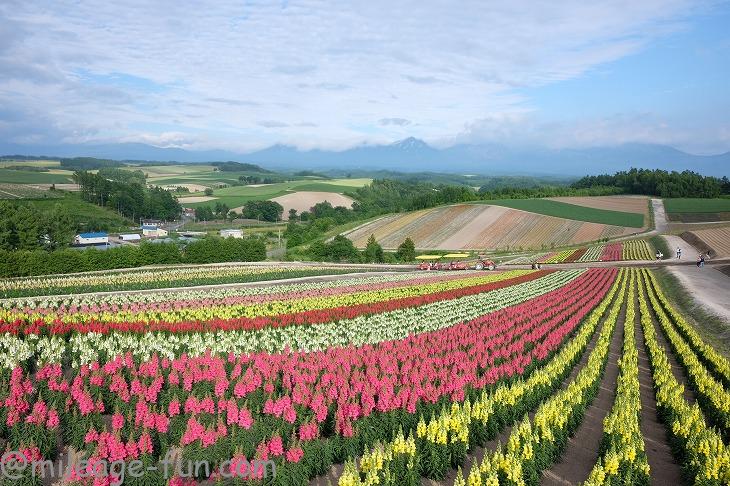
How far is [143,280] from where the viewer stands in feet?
132

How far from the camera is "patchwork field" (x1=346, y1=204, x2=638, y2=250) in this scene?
80.8m

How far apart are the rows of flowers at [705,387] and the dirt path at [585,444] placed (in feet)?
7.37

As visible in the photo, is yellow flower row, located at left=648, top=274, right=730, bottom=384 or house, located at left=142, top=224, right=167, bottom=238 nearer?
yellow flower row, located at left=648, top=274, right=730, bottom=384

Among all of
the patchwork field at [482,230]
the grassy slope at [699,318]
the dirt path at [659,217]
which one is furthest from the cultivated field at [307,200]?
the grassy slope at [699,318]

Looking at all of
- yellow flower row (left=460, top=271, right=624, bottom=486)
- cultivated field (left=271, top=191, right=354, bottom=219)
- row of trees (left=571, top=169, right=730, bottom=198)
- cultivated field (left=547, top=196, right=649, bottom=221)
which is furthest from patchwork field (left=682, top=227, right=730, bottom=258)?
cultivated field (left=271, top=191, right=354, bottom=219)

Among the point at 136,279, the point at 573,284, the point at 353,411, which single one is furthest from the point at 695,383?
the point at 136,279

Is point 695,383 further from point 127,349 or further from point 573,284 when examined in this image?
point 573,284

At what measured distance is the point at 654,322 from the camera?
2706 cm

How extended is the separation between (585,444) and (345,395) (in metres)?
5.73

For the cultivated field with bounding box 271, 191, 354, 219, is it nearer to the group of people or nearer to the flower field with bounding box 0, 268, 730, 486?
the group of people

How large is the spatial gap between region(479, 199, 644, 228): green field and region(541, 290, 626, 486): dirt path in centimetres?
7805

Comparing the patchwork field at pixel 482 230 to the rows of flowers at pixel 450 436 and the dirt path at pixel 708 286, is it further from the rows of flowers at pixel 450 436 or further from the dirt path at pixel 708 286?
the rows of flowers at pixel 450 436

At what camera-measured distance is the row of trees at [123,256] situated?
46.2 metres

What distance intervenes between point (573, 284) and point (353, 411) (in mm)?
30544
